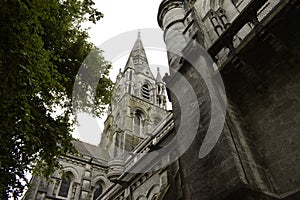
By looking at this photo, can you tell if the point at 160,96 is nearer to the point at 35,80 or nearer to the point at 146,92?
the point at 146,92

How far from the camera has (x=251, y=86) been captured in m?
5.95

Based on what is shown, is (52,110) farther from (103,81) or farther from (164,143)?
(164,143)

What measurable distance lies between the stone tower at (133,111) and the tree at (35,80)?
57.6 feet

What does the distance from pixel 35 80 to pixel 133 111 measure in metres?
29.6

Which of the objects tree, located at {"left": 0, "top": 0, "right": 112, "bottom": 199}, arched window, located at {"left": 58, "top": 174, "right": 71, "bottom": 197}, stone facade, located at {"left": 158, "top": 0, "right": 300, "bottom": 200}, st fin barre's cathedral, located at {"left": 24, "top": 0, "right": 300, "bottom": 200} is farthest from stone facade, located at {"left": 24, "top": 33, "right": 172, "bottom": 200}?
stone facade, located at {"left": 158, "top": 0, "right": 300, "bottom": 200}

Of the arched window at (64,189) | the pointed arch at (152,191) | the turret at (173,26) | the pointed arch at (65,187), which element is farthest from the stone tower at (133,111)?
the turret at (173,26)

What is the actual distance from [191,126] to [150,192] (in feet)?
23.3

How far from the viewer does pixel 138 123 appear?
34219 millimetres

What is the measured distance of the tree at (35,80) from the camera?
4.79 m

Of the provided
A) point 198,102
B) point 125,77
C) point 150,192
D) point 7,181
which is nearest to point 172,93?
point 198,102

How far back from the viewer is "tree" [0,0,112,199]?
4.79 meters

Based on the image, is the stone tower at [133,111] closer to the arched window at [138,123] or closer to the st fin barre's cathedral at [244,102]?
the arched window at [138,123]

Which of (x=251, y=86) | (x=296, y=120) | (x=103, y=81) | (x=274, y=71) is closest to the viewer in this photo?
(x=296, y=120)

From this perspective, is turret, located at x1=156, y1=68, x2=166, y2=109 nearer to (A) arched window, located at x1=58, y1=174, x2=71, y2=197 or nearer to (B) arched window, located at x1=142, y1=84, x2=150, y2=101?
(B) arched window, located at x1=142, y1=84, x2=150, y2=101
